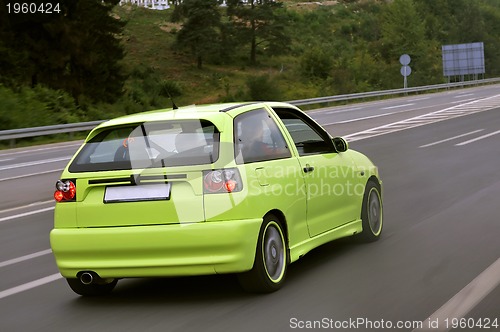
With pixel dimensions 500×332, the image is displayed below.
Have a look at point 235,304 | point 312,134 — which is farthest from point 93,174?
point 312,134

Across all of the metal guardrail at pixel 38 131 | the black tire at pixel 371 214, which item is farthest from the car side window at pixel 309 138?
the metal guardrail at pixel 38 131

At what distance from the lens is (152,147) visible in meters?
6.70

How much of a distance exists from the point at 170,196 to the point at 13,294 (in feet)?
6.02

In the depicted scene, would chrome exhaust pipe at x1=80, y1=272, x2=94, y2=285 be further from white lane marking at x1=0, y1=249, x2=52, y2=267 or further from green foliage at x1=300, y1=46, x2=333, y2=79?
green foliage at x1=300, y1=46, x2=333, y2=79

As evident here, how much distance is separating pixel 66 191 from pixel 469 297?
2.96m

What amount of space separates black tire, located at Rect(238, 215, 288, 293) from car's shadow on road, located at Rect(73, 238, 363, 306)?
0.09m

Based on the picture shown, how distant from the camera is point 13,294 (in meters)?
7.34

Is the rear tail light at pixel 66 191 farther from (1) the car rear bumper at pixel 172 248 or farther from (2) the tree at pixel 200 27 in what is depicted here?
(2) the tree at pixel 200 27

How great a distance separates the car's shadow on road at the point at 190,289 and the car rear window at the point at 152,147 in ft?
3.32

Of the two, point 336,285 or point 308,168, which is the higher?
point 308,168

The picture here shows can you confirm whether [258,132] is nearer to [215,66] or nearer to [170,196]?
[170,196]

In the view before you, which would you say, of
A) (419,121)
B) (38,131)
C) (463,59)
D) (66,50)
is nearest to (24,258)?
(38,131)

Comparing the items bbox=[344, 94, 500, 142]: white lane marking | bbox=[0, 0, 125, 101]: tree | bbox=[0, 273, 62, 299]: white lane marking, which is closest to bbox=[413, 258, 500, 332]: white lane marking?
bbox=[0, 273, 62, 299]: white lane marking

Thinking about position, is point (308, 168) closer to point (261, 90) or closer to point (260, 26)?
point (261, 90)
